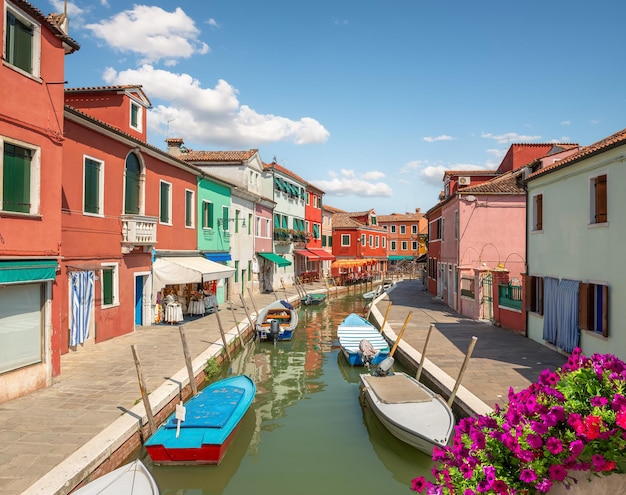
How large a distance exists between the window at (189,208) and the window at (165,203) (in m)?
1.87

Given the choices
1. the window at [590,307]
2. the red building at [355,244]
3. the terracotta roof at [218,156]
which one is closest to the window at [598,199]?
the window at [590,307]

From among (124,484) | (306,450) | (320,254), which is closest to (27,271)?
(124,484)

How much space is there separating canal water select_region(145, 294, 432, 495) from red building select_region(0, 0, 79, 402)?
144 inches

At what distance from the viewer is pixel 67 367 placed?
1150cm

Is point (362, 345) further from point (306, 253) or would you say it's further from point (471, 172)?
point (306, 253)

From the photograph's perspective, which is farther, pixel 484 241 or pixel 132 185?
pixel 484 241

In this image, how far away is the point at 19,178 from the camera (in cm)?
938

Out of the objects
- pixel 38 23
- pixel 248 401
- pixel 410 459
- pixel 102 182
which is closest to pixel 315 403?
pixel 248 401

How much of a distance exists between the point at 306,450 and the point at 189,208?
1511 cm

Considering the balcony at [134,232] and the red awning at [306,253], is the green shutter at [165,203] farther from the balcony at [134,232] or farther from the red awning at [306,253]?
the red awning at [306,253]

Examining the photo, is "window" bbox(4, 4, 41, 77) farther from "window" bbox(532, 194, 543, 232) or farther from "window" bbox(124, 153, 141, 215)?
"window" bbox(532, 194, 543, 232)

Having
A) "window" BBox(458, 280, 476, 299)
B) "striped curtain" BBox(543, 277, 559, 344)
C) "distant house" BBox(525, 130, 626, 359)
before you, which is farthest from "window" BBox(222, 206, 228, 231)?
"striped curtain" BBox(543, 277, 559, 344)

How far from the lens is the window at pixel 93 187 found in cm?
1379

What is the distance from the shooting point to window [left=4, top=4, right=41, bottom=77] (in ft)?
29.2
